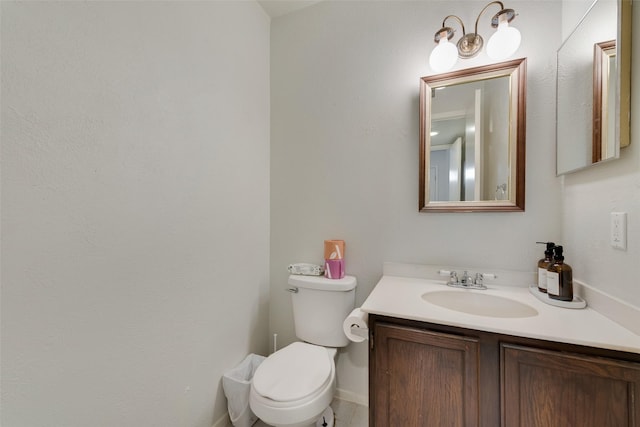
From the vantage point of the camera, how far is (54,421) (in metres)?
0.74

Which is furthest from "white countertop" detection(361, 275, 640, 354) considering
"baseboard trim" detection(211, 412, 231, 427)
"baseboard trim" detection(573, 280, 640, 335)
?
"baseboard trim" detection(211, 412, 231, 427)

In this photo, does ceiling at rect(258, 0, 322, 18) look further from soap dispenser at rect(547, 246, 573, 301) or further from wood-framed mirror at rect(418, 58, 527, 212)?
soap dispenser at rect(547, 246, 573, 301)

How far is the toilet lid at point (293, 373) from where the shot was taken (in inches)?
43.2

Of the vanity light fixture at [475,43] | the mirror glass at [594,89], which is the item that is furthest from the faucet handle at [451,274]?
the vanity light fixture at [475,43]

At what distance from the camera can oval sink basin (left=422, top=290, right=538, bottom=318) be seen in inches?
44.0

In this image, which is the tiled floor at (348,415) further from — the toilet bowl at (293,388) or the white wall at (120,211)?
the white wall at (120,211)

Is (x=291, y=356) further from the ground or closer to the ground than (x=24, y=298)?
closer to the ground

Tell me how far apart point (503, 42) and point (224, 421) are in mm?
2379

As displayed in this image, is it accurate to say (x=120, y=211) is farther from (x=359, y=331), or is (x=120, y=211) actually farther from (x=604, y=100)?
(x=604, y=100)

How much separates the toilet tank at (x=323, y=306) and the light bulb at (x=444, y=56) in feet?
4.08

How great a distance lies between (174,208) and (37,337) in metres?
0.57

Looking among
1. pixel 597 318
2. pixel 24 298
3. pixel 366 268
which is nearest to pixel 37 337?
pixel 24 298

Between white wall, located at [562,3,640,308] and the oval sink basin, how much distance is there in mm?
282

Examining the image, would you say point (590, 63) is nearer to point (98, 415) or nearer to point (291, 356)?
point (291, 356)
